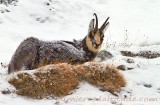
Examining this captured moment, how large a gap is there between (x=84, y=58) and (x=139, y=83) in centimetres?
111

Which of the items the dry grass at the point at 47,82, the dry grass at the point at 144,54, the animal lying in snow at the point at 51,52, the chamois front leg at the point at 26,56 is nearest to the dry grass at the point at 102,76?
the dry grass at the point at 47,82

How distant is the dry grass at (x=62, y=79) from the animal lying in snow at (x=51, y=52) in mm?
338

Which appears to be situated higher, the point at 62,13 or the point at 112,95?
the point at 112,95

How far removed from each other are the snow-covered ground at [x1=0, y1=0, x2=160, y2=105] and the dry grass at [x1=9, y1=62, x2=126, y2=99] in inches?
7.3

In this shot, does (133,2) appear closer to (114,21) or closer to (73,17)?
(114,21)

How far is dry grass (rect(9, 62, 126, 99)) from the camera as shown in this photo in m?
6.43

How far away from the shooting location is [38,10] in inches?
595

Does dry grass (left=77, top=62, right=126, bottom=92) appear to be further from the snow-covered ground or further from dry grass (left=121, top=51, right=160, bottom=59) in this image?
dry grass (left=121, top=51, right=160, bottom=59)

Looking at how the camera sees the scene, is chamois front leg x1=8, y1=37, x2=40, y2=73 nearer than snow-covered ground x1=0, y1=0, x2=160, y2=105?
Yes

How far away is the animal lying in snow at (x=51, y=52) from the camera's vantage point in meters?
7.21

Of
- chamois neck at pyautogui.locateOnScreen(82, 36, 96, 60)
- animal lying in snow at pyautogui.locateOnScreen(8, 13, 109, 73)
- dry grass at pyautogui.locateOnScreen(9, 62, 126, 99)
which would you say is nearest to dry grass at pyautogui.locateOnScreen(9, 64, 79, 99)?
dry grass at pyautogui.locateOnScreen(9, 62, 126, 99)

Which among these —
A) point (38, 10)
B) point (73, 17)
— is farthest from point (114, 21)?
point (38, 10)

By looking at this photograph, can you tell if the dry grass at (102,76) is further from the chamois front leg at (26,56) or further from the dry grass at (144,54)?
the dry grass at (144,54)

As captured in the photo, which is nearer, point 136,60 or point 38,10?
point 136,60
